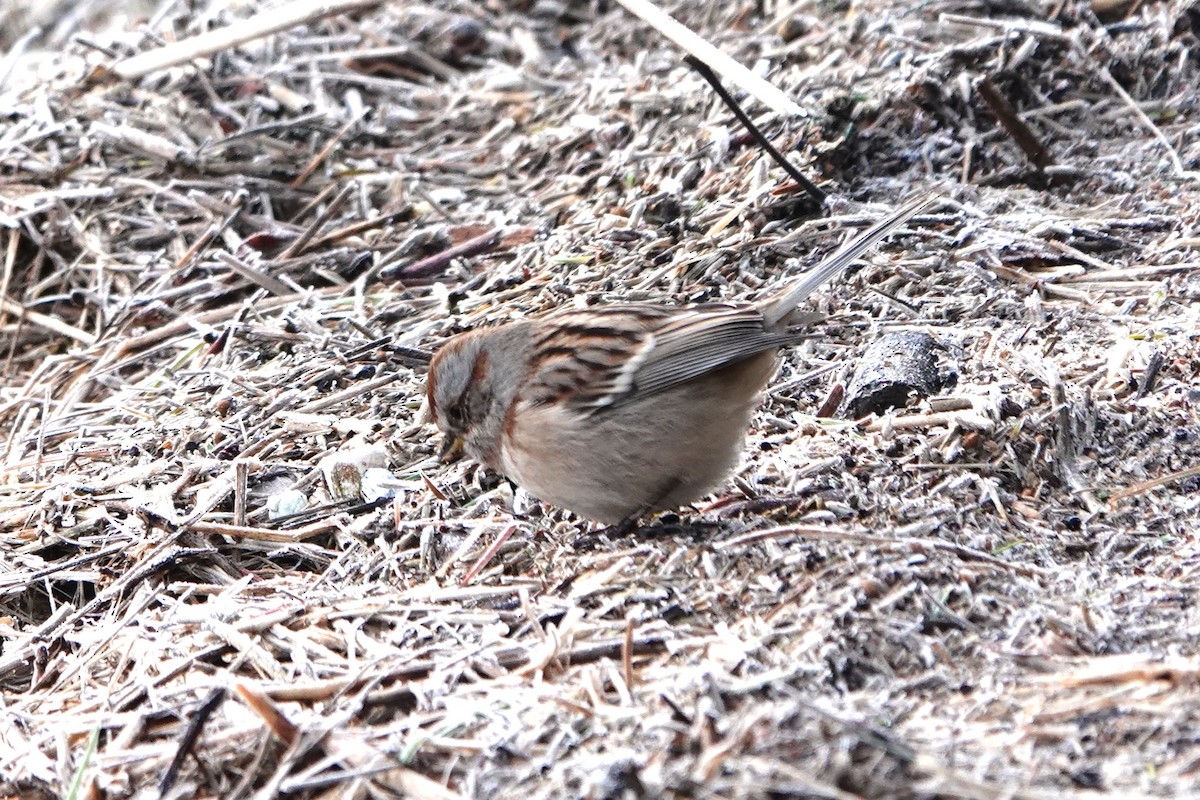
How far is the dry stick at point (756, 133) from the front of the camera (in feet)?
18.7

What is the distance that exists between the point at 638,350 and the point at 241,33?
4041mm

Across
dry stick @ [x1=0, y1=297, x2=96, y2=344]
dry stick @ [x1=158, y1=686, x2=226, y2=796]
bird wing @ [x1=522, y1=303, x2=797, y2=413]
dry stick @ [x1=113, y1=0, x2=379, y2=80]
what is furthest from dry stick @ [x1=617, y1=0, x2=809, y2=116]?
dry stick @ [x1=158, y1=686, x2=226, y2=796]

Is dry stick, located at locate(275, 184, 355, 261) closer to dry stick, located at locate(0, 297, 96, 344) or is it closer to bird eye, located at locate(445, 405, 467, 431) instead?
dry stick, located at locate(0, 297, 96, 344)

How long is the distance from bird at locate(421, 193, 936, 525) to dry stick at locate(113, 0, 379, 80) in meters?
3.53

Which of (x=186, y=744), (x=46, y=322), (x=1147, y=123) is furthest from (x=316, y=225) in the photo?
(x=1147, y=123)

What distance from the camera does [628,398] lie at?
4.46m

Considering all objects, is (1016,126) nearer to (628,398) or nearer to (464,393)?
(628,398)

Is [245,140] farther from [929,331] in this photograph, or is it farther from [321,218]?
[929,331]

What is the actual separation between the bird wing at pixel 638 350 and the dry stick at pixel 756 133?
137 cm

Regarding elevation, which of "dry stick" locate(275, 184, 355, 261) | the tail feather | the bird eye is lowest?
the bird eye

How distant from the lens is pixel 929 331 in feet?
17.4

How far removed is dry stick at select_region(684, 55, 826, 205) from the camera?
5691mm

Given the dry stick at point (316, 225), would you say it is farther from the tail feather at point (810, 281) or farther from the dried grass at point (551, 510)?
the tail feather at point (810, 281)

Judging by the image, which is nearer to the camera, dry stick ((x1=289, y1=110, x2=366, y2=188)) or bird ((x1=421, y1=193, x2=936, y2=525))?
bird ((x1=421, y1=193, x2=936, y2=525))
